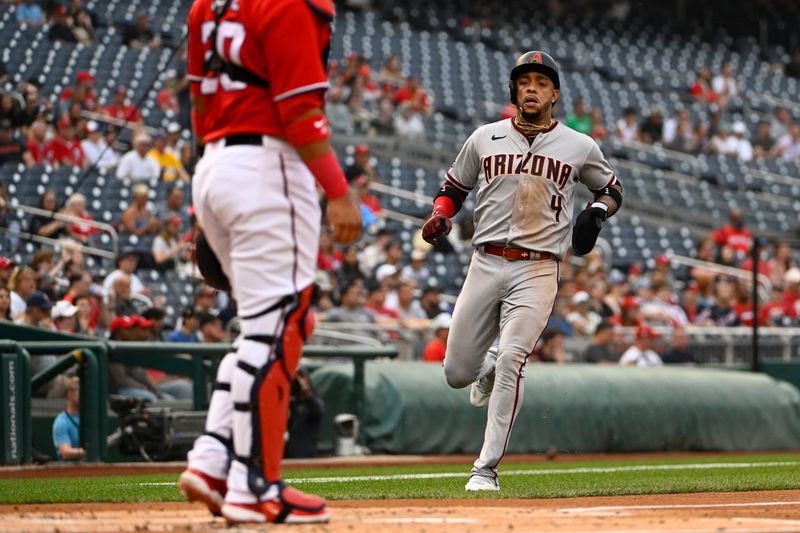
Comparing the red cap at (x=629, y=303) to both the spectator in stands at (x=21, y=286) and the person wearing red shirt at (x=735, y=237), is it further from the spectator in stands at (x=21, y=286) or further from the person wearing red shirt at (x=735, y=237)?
the spectator in stands at (x=21, y=286)

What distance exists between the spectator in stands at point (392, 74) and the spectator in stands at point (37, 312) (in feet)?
42.1

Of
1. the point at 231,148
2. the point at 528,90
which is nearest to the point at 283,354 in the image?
the point at 231,148

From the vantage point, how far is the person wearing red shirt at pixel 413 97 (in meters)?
22.8

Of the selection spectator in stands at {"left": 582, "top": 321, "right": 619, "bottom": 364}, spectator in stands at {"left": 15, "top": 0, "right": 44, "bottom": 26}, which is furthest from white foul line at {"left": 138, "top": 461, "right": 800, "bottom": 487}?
spectator in stands at {"left": 15, "top": 0, "right": 44, "bottom": 26}

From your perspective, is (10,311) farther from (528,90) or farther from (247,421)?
(247,421)

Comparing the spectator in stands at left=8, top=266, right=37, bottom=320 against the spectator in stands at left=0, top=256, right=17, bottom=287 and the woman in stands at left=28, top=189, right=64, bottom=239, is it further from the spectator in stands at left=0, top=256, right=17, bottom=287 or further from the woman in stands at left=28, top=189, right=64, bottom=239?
the woman in stands at left=28, top=189, right=64, bottom=239

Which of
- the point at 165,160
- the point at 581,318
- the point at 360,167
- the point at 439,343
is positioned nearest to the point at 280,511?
the point at 439,343

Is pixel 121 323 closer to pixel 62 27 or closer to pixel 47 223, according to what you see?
pixel 47 223

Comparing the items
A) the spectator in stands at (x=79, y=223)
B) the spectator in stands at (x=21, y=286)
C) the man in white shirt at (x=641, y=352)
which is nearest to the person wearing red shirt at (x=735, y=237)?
the man in white shirt at (x=641, y=352)

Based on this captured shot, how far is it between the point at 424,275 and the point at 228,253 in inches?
476

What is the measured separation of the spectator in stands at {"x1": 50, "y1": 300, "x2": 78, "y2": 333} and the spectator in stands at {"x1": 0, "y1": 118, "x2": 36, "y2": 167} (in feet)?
11.8

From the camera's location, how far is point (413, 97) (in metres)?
22.9

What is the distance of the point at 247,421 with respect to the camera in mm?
4430

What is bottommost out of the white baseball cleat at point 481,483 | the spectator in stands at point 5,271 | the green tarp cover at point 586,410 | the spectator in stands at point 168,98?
the green tarp cover at point 586,410
